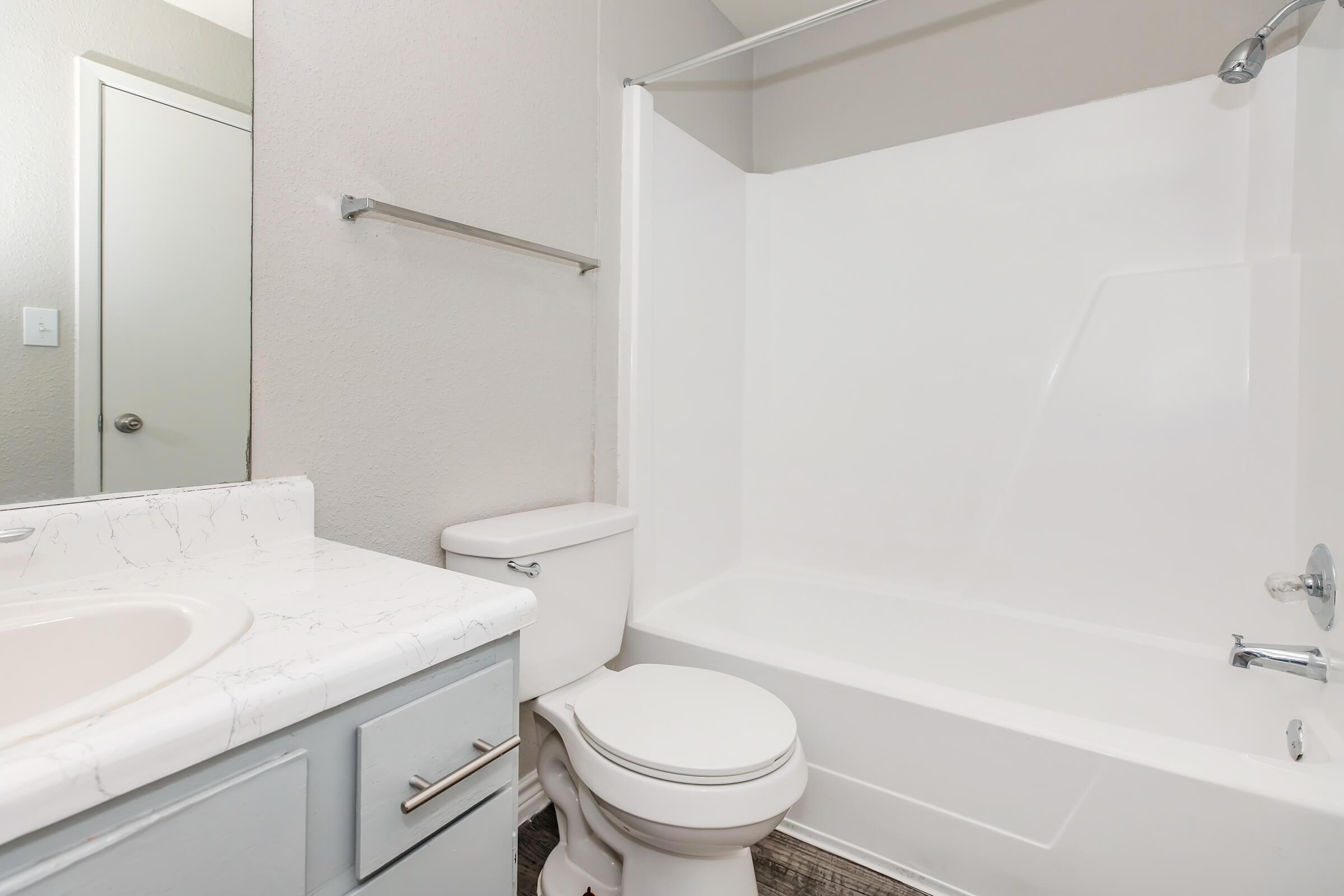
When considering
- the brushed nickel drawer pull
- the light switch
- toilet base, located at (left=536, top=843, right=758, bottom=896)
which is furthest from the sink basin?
toilet base, located at (left=536, top=843, right=758, bottom=896)

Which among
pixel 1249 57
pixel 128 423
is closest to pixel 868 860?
pixel 128 423

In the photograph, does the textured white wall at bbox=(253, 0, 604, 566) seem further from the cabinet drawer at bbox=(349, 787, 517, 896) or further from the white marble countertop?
the cabinet drawer at bbox=(349, 787, 517, 896)

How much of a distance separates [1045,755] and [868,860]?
0.50 meters

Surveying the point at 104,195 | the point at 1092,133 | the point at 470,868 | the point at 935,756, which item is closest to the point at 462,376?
the point at 104,195

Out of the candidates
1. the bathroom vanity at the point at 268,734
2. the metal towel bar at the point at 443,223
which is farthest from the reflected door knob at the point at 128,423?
the metal towel bar at the point at 443,223

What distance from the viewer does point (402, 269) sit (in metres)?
1.29

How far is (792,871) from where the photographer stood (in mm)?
1501

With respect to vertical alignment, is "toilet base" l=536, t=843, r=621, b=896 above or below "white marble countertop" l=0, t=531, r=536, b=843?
below

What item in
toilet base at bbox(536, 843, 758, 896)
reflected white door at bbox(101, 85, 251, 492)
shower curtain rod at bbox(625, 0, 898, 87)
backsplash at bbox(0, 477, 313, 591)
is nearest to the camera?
backsplash at bbox(0, 477, 313, 591)

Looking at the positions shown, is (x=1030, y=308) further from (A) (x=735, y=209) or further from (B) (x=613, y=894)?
(B) (x=613, y=894)

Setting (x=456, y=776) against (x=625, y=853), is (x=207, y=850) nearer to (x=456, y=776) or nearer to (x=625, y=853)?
(x=456, y=776)

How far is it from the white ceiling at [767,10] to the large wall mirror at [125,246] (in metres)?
1.72

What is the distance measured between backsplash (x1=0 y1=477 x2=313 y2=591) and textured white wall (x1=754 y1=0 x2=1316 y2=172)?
6.80 ft

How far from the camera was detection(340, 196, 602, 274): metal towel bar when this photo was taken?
1170 mm
